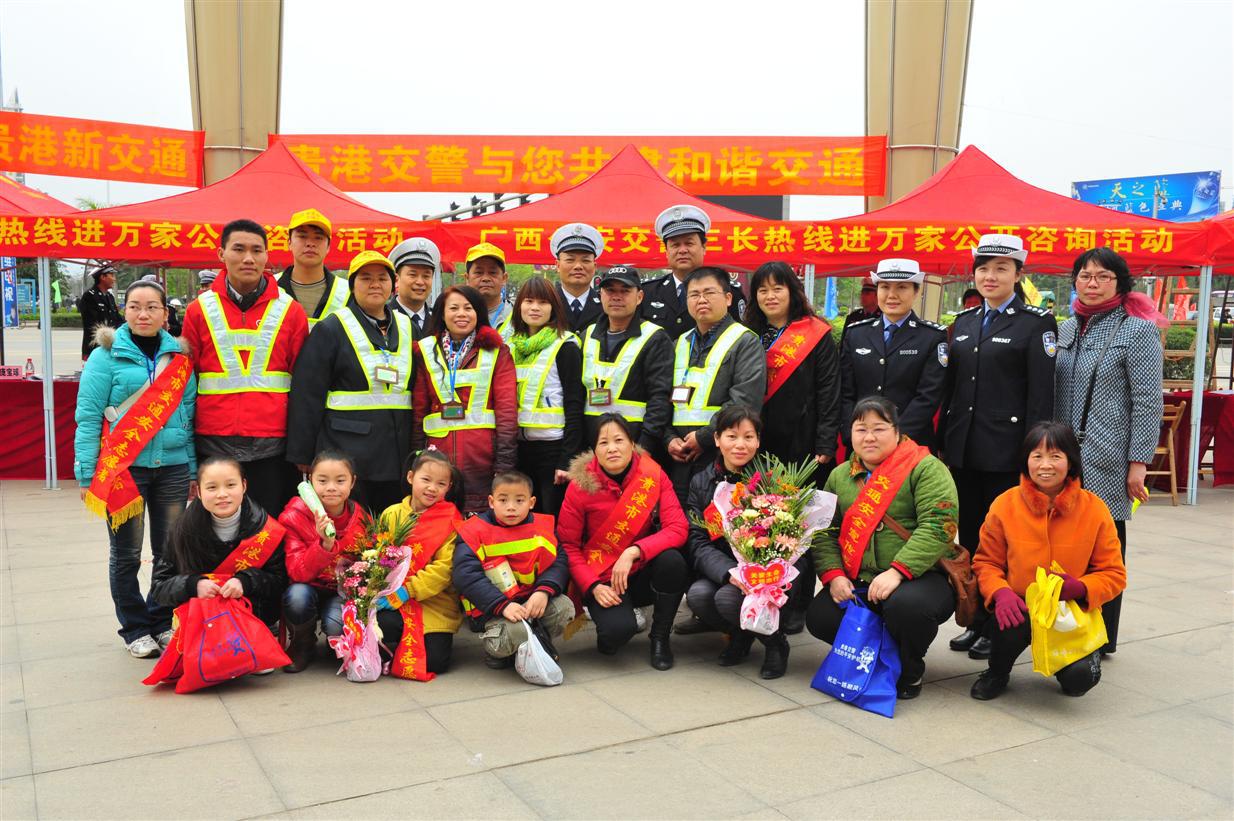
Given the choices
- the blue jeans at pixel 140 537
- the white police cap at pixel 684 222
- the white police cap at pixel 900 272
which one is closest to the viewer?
the blue jeans at pixel 140 537

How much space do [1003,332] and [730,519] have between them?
1.54m

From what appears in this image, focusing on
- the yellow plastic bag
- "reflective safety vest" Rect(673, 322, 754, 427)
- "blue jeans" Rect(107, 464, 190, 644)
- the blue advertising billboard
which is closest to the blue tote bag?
the yellow plastic bag

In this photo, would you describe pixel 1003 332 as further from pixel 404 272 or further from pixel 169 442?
pixel 169 442

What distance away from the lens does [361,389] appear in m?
4.33

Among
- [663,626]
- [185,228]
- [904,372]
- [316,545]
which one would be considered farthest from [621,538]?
[185,228]

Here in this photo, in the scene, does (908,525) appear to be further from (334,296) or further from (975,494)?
(334,296)

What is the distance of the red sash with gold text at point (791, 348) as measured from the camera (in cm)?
456

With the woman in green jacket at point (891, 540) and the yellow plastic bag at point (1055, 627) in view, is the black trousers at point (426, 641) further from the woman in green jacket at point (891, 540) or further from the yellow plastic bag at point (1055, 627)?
the yellow plastic bag at point (1055, 627)

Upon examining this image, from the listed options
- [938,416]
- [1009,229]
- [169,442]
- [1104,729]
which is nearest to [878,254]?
[1009,229]

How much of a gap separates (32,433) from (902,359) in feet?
26.2

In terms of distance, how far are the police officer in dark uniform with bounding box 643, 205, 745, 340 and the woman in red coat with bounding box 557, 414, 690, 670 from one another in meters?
1.05

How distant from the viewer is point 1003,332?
4383mm

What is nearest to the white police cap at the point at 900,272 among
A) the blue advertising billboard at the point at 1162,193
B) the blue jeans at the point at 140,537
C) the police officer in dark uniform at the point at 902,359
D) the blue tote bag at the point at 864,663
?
the police officer in dark uniform at the point at 902,359

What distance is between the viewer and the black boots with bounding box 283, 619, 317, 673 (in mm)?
4043
